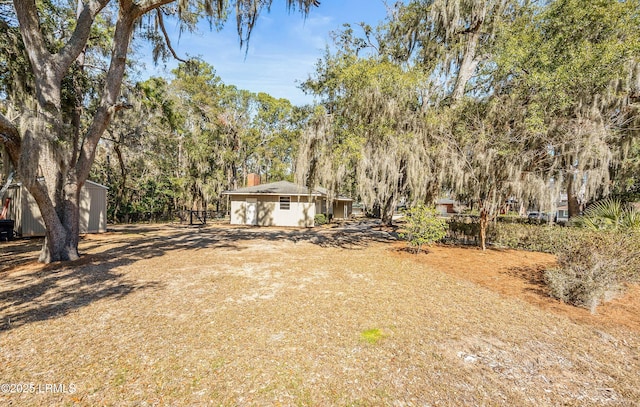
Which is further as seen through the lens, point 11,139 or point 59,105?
point 59,105

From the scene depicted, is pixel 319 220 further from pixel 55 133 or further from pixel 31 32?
pixel 31 32

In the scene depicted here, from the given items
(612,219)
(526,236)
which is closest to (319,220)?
(526,236)

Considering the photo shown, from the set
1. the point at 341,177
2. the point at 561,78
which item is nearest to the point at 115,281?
the point at 341,177

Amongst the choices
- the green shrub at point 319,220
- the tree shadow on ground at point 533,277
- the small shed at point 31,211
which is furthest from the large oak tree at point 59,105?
the green shrub at point 319,220

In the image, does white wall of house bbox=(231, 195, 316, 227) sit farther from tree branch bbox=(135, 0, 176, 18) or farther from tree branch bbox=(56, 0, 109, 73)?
tree branch bbox=(56, 0, 109, 73)

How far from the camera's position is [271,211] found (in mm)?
18953

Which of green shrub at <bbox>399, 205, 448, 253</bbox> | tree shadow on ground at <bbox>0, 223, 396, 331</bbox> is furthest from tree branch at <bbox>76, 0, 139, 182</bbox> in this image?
green shrub at <bbox>399, 205, 448, 253</bbox>

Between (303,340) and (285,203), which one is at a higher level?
(285,203)

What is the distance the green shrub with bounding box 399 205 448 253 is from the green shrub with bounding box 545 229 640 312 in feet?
11.4

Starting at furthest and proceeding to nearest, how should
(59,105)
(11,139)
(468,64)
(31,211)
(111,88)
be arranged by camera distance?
(31,211)
(468,64)
(111,88)
(59,105)
(11,139)

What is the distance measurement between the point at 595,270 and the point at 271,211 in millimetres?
16454

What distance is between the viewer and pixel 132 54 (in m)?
10.1

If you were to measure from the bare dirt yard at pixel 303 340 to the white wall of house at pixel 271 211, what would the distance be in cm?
1188

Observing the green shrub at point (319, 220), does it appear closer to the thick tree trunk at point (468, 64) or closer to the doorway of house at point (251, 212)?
the doorway of house at point (251, 212)
